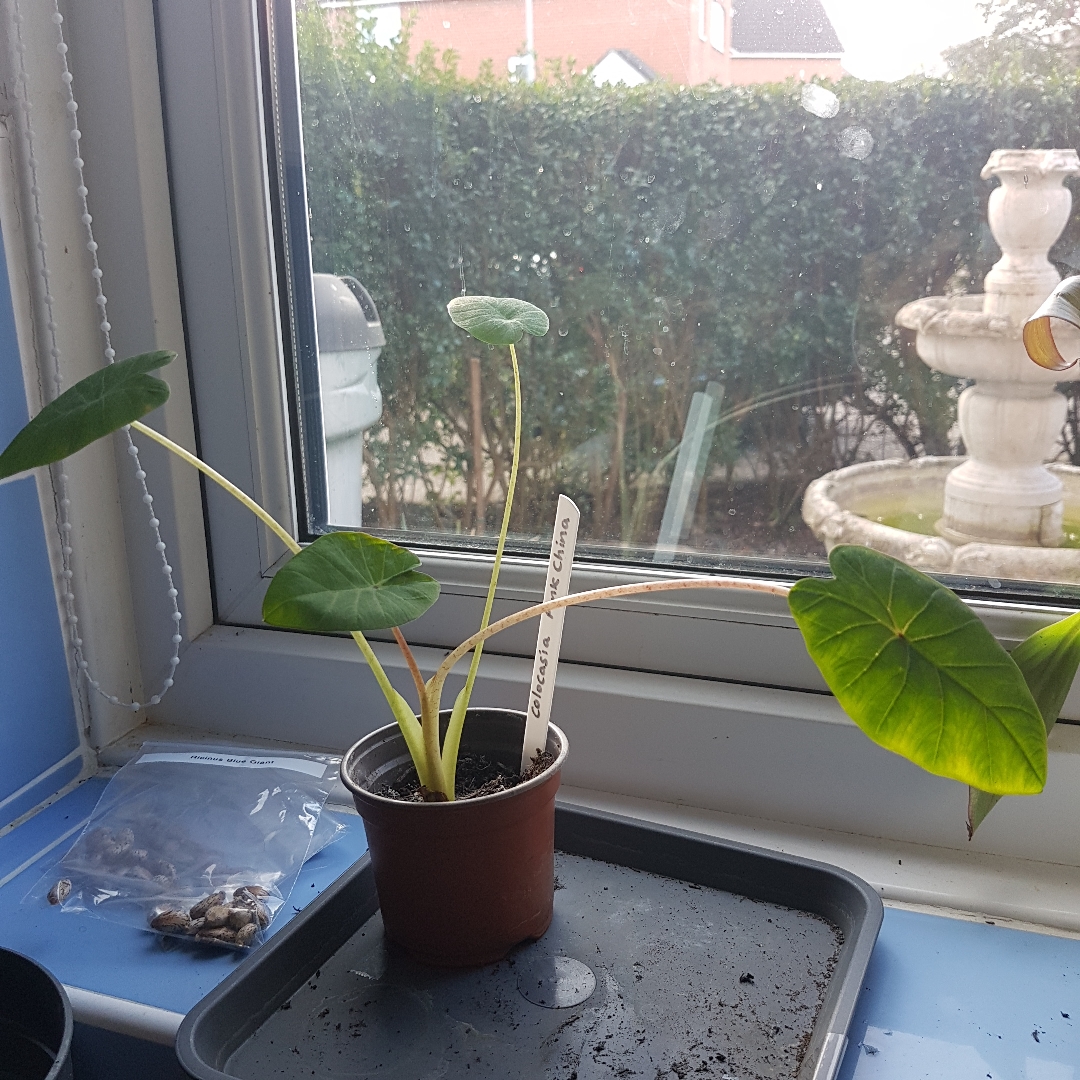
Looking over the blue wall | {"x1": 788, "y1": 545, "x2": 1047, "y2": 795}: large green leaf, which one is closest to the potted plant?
{"x1": 788, "y1": 545, "x2": 1047, "y2": 795}: large green leaf

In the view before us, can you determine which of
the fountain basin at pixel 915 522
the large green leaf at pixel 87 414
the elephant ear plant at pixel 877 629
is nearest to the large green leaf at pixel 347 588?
the elephant ear plant at pixel 877 629

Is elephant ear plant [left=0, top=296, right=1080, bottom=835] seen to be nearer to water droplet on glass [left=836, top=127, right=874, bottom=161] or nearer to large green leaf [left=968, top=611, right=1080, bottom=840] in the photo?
large green leaf [left=968, top=611, right=1080, bottom=840]

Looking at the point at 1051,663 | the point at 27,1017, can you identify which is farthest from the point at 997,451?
the point at 27,1017

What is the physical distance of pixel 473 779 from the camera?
2.24 ft

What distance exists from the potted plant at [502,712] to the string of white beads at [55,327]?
28 centimetres

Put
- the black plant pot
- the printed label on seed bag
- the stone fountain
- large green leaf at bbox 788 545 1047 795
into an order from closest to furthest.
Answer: large green leaf at bbox 788 545 1047 795, the black plant pot, the stone fountain, the printed label on seed bag

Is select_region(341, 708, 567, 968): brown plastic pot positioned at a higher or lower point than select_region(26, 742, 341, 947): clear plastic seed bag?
higher

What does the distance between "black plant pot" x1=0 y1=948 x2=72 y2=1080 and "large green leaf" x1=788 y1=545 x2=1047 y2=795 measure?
459mm

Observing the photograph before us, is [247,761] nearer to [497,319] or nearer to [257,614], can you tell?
[257,614]

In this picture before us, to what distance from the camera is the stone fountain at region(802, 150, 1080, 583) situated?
2.30ft

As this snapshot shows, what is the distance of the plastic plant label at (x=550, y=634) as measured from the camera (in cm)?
63

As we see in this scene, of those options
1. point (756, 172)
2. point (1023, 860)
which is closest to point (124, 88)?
point (756, 172)

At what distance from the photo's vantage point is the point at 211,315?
896 mm

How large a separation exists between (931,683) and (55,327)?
710 millimetres
